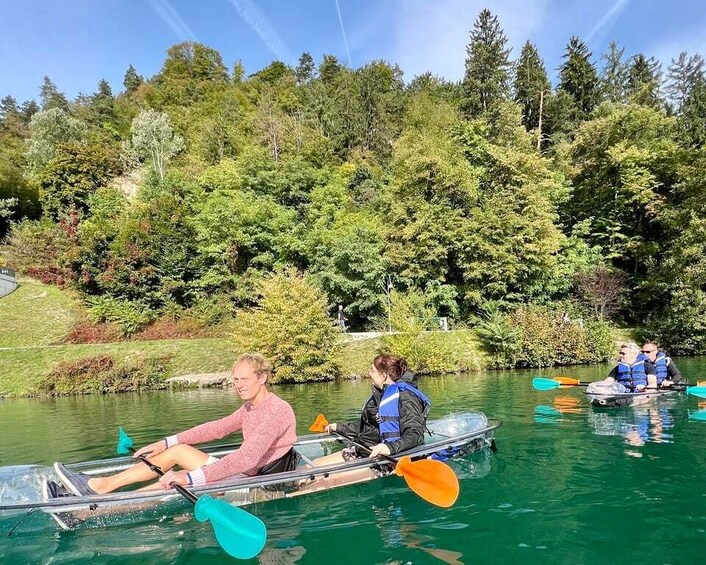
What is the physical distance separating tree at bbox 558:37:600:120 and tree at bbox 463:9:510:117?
6123 millimetres

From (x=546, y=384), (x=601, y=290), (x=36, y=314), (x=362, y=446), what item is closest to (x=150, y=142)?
(x=36, y=314)

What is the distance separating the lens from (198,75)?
65062mm

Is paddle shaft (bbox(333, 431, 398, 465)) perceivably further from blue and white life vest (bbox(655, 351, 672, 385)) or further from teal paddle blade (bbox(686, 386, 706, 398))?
blue and white life vest (bbox(655, 351, 672, 385))

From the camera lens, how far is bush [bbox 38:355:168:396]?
19.2 meters

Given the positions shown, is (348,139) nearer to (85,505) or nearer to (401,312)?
(401,312)

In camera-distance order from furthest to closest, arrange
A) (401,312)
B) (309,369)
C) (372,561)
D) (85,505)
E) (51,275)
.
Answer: (51,275)
(401,312)
(309,369)
(85,505)
(372,561)

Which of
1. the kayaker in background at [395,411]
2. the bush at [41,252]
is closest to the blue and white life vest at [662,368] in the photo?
the kayaker in background at [395,411]

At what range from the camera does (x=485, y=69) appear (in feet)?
131

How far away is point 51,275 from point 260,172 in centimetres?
1492

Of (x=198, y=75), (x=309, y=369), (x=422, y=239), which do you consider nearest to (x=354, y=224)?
(x=422, y=239)

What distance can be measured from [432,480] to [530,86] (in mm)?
42397

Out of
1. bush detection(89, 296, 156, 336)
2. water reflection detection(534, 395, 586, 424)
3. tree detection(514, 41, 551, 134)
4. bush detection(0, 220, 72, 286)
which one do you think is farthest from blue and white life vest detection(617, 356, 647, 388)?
tree detection(514, 41, 551, 134)

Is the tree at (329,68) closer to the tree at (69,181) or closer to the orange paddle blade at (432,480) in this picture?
the tree at (69,181)

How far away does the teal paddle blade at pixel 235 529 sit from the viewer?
3963mm
